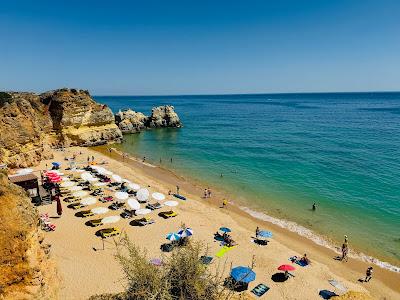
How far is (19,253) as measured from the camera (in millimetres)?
8016

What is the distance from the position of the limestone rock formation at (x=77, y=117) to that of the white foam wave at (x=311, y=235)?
1416 inches

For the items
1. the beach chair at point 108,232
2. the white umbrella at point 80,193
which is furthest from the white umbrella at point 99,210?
the white umbrella at point 80,193

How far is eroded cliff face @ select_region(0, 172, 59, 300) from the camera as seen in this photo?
781 centimetres

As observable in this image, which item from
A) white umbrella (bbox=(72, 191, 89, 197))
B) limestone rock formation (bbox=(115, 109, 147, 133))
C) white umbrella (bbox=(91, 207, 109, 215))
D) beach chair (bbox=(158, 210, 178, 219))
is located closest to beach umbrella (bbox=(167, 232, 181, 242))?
beach chair (bbox=(158, 210, 178, 219))

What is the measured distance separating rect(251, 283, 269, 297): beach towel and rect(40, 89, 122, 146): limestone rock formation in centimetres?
4447

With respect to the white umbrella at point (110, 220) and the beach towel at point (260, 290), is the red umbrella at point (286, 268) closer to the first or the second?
the beach towel at point (260, 290)

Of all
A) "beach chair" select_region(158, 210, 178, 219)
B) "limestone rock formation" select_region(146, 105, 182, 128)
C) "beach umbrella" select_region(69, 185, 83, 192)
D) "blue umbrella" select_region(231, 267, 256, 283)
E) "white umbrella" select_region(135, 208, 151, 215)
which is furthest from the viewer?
"limestone rock formation" select_region(146, 105, 182, 128)

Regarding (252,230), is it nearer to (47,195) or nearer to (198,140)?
(47,195)

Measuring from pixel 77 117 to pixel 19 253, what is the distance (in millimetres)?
47995

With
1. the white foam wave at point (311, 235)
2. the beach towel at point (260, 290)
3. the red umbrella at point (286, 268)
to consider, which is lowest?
the white foam wave at point (311, 235)

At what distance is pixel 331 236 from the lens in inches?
936

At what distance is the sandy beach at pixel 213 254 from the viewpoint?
16.4 metres

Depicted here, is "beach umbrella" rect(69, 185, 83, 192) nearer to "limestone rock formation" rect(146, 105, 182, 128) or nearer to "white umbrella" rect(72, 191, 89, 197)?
"white umbrella" rect(72, 191, 89, 197)

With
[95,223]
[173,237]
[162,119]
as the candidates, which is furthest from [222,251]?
[162,119]
